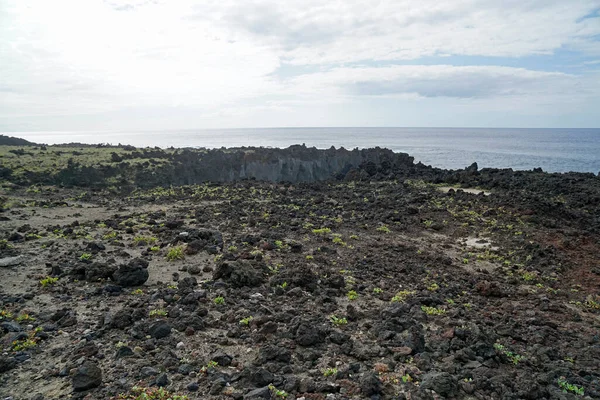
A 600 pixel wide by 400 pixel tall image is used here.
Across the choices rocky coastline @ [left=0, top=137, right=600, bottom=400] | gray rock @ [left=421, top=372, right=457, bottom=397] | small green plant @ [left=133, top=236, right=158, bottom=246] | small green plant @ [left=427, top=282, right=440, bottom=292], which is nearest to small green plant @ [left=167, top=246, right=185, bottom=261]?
rocky coastline @ [left=0, top=137, right=600, bottom=400]

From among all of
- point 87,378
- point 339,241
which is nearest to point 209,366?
point 87,378

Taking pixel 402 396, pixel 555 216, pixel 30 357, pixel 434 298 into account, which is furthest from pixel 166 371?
pixel 555 216

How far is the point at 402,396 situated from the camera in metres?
7.01

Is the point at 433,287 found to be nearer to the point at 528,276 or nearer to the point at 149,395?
the point at 528,276

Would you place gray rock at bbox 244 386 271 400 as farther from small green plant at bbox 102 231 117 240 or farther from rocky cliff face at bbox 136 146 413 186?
rocky cliff face at bbox 136 146 413 186

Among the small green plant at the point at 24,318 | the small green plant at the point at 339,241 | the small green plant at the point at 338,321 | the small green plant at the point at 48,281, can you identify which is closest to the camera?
the small green plant at the point at 24,318

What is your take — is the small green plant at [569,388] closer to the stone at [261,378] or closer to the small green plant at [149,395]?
the stone at [261,378]

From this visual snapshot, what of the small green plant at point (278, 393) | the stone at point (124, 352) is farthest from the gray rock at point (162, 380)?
the small green plant at point (278, 393)

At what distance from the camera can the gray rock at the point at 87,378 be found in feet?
22.9

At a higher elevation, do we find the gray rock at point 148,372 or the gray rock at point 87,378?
the gray rock at point 87,378

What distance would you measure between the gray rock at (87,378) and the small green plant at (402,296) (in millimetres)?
8051

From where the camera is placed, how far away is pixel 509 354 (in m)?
8.98

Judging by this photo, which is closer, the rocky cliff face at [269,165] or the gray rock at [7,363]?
the gray rock at [7,363]

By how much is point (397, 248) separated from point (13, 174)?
3409cm
